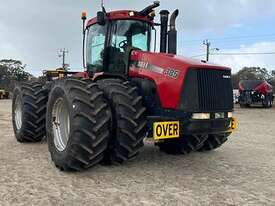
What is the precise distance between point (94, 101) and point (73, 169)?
110 cm

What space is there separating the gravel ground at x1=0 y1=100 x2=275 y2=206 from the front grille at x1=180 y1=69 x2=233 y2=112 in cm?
108

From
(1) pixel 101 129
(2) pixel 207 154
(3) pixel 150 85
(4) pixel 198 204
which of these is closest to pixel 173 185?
(4) pixel 198 204

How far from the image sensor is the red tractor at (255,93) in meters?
33.3

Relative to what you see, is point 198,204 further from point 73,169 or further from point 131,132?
point 73,169

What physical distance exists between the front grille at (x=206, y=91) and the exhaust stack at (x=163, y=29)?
64.3 inches

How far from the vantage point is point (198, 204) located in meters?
5.30

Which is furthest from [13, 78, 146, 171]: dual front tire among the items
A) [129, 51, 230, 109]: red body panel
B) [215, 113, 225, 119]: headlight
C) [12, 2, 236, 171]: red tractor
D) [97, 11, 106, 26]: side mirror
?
[97, 11, 106, 26]: side mirror

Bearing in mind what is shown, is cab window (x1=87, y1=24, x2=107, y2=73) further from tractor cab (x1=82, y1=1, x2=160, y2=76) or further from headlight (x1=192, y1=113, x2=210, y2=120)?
headlight (x1=192, y1=113, x2=210, y2=120)

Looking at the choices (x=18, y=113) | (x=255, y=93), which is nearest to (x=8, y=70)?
(x=255, y=93)

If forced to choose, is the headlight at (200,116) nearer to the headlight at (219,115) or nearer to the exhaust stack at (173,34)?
the headlight at (219,115)

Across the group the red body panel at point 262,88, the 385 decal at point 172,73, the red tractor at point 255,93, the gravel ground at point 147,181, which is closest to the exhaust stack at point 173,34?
the 385 decal at point 172,73

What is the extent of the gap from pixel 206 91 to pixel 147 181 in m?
1.69

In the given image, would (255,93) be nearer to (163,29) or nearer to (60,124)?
(163,29)

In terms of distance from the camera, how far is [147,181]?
251 inches
